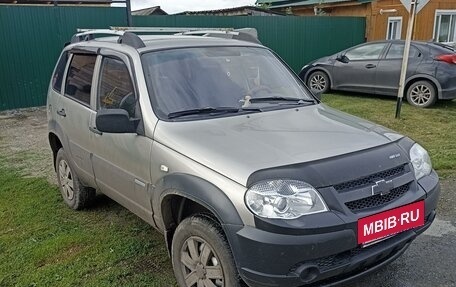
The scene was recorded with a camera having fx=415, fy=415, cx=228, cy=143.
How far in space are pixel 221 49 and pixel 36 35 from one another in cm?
751

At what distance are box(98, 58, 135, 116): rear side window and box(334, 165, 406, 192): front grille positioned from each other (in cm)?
161

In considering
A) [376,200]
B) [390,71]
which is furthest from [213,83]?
[390,71]

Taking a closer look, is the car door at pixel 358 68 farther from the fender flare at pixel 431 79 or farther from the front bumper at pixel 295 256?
the front bumper at pixel 295 256

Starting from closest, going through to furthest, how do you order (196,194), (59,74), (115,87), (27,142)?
(196,194)
(115,87)
(59,74)
(27,142)

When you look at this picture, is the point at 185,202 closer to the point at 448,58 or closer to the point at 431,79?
the point at 431,79

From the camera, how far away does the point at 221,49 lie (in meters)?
3.56

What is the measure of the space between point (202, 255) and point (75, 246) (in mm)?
1547

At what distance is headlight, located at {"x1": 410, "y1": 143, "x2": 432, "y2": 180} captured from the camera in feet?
8.92

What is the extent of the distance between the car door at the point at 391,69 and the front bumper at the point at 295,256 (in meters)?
8.21

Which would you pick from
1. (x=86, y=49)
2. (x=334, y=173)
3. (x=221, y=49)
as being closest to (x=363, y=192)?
(x=334, y=173)

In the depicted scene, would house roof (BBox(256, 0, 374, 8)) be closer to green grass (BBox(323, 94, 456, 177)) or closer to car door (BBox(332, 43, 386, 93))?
car door (BBox(332, 43, 386, 93))

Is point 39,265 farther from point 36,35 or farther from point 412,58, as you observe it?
point 412,58

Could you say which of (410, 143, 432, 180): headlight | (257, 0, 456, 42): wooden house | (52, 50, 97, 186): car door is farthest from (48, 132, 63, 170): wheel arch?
(257, 0, 456, 42): wooden house

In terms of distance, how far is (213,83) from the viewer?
3.19 meters
